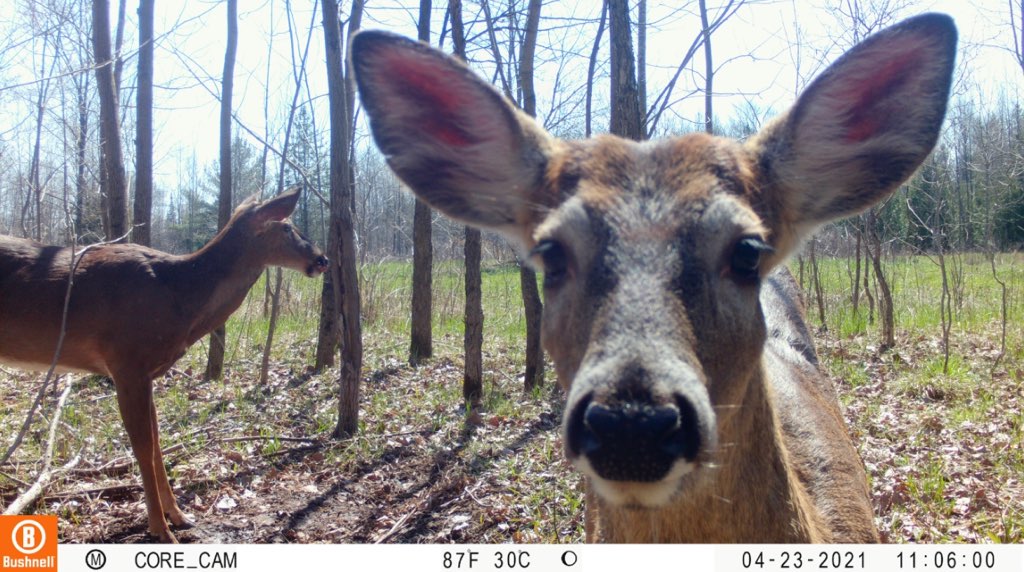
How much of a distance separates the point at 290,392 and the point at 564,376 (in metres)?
7.45

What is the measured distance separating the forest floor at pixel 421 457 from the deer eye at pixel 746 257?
3.19 m

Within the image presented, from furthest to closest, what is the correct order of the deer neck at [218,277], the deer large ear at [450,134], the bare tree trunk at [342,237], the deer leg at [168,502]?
the bare tree trunk at [342,237] → the deer neck at [218,277] → the deer leg at [168,502] → the deer large ear at [450,134]

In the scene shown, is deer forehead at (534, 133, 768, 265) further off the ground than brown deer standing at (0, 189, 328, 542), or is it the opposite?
deer forehead at (534, 133, 768, 265)

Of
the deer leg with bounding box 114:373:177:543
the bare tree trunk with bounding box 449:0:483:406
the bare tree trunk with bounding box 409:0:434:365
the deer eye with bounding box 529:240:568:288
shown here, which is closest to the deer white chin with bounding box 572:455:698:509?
the deer eye with bounding box 529:240:568:288

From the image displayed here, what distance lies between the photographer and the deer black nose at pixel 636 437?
1698mm

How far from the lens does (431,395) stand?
28.6 ft

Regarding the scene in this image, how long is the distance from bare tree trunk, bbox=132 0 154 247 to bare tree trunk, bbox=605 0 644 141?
7002mm

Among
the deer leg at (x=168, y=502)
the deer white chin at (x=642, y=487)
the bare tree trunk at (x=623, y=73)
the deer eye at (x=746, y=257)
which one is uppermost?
the bare tree trunk at (x=623, y=73)

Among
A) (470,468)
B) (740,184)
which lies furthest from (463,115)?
(470,468)

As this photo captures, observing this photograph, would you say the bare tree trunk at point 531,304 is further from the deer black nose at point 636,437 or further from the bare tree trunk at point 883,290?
the deer black nose at point 636,437

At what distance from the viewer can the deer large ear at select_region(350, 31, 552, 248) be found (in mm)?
2746

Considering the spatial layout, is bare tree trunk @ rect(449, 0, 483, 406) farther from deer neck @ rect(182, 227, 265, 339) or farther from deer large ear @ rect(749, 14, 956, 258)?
deer large ear @ rect(749, 14, 956, 258)

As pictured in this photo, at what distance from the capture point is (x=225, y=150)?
10617 millimetres

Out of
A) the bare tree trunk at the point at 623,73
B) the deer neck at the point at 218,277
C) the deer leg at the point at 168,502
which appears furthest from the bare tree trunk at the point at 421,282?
the deer leg at the point at 168,502
